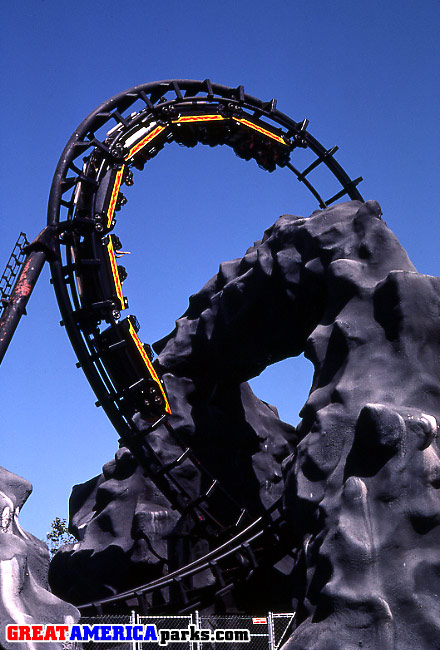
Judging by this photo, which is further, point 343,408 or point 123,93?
point 123,93

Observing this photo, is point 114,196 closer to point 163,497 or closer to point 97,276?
point 97,276

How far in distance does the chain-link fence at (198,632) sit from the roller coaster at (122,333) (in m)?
0.43

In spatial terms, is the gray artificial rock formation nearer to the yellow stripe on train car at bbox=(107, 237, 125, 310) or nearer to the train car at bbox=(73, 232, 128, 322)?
the yellow stripe on train car at bbox=(107, 237, 125, 310)

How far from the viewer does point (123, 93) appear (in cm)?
1521

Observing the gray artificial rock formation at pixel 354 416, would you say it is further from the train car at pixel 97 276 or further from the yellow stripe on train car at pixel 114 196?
the yellow stripe on train car at pixel 114 196

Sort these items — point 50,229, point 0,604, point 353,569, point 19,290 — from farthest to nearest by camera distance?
point 50,229 < point 19,290 < point 353,569 < point 0,604

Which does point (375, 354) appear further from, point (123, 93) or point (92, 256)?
point (123, 93)

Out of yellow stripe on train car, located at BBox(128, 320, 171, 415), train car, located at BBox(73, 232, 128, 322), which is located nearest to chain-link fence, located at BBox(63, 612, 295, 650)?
yellow stripe on train car, located at BBox(128, 320, 171, 415)

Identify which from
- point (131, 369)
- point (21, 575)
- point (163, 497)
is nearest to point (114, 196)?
point (131, 369)

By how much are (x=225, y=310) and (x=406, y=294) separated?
5.04 m

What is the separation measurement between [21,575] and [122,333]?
21.2ft

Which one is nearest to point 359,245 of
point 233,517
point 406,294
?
point 406,294

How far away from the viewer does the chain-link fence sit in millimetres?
10602

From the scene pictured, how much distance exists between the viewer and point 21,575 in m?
7.70
